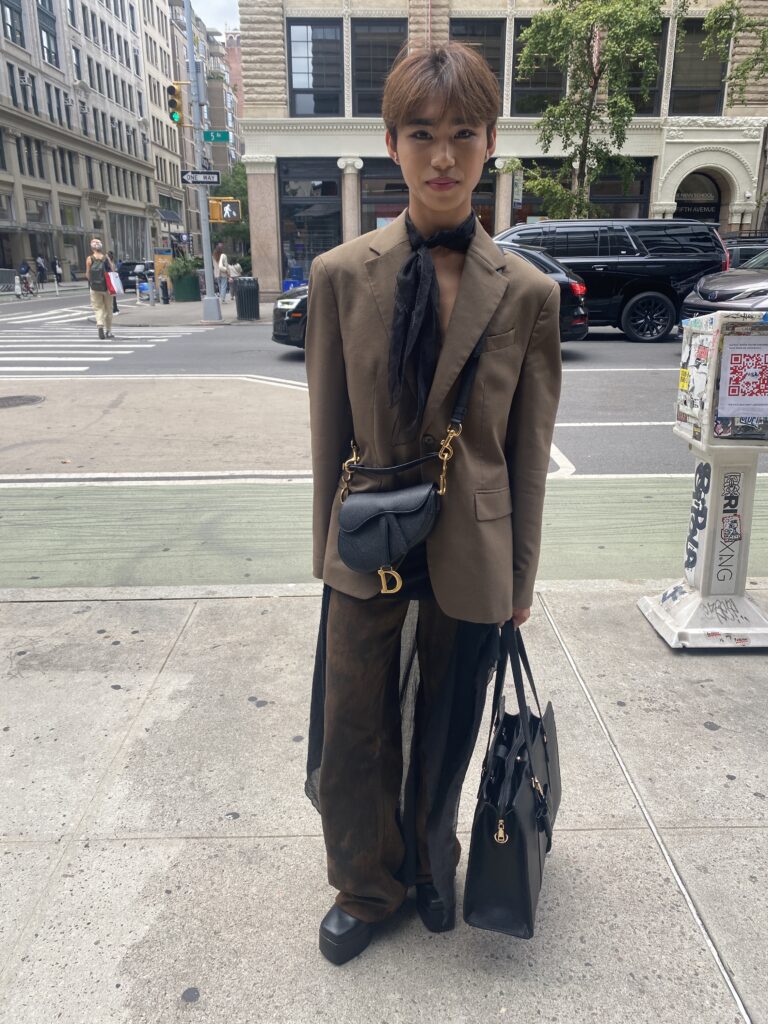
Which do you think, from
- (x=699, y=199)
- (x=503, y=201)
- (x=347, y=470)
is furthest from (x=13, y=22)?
(x=347, y=470)

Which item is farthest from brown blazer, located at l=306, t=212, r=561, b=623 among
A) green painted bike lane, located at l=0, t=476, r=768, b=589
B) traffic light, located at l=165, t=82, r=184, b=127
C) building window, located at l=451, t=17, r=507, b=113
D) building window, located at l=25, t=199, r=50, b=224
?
building window, located at l=25, t=199, r=50, b=224

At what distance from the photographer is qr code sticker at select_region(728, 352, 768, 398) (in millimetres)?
3308

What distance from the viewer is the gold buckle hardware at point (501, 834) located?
6.42ft

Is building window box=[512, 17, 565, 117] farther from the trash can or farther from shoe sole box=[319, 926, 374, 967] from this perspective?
shoe sole box=[319, 926, 374, 967]

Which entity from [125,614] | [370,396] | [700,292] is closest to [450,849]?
[370,396]

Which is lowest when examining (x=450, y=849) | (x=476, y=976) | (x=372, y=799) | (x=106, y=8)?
(x=476, y=976)

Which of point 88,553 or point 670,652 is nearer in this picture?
point 670,652

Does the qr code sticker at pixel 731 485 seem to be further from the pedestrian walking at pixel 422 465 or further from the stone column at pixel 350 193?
the stone column at pixel 350 193

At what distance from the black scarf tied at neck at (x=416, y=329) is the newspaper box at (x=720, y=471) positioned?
1973 mm

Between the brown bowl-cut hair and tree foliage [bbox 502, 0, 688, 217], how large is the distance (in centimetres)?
2037

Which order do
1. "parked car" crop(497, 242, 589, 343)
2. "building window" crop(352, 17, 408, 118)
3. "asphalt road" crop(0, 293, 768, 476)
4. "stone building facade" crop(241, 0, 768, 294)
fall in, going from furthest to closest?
"building window" crop(352, 17, 408, 118) → "stone building facade" crop(241, 0, 768, 294) → "parked car" crop(497, 242, 589, 343) → "asphalt road" crop(0, 293, 768, 476)

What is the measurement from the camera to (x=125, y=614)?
4.09 m

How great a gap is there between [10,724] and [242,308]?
19.6m

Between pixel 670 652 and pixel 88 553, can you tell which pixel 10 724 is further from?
pixel 670 652
